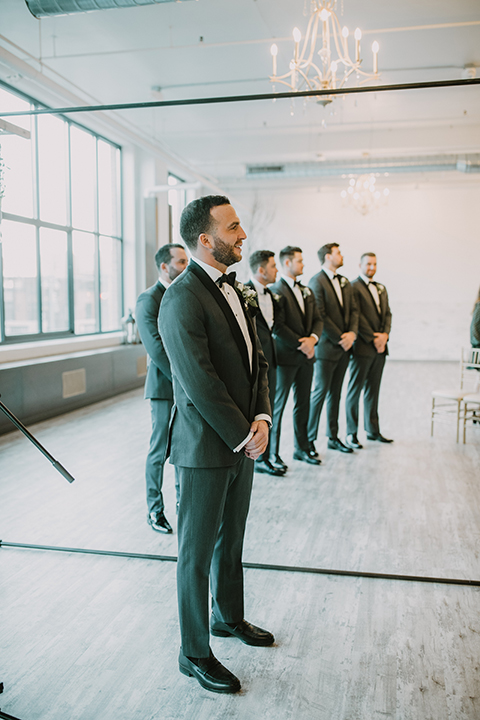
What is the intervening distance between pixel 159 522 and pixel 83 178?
7.24m

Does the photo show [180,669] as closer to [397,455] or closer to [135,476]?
[135,476]

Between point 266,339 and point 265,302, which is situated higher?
point 265,302

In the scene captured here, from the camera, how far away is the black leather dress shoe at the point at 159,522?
3594mm

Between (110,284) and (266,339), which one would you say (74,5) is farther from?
(110,284)

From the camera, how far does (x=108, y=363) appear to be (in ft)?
28.3

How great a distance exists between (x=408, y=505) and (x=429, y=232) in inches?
423

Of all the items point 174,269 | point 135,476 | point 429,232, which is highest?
point 429,232

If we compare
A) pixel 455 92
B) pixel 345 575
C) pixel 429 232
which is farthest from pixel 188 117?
pixel 345 575

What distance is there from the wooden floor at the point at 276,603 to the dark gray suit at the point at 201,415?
0.30 metres

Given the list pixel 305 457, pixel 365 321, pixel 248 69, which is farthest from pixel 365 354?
pixel 248 69

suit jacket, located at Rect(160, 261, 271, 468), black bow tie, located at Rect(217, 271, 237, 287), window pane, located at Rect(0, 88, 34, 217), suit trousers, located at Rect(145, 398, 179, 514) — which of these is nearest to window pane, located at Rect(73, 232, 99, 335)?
window pane, located at Rect(0, 88, 34, 217)

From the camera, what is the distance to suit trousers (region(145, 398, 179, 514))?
360cm

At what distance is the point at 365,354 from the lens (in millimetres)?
5879

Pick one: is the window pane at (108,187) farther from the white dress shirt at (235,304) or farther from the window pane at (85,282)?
the white dress shirt at (235,304)
